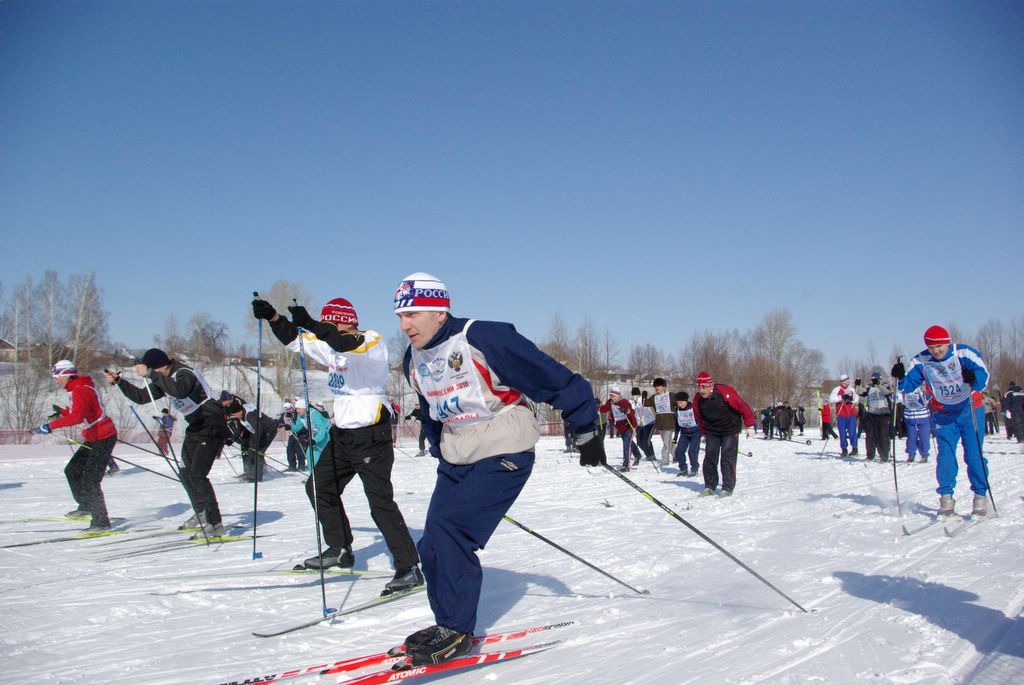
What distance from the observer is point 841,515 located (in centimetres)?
791

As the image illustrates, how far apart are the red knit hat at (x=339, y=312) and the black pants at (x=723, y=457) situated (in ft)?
21.2

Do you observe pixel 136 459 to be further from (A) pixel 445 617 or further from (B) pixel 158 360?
(A) pixel 445 617

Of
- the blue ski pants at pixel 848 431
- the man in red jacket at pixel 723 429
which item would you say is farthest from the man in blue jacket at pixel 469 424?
the blue ski pants at pixel 848 431

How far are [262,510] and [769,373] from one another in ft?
198

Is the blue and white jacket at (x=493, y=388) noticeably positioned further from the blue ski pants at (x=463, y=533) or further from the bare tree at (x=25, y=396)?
the bare tree at (x=25, y=396)

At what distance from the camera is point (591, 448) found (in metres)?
3.67

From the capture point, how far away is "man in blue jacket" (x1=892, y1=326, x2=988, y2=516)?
23.9 feet

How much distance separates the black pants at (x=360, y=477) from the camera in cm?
499

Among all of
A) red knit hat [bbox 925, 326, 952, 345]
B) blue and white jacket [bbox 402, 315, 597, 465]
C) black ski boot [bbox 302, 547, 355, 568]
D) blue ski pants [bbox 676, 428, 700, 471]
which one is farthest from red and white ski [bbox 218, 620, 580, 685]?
blue ski pants [bbox 676, 428, 700, 471]

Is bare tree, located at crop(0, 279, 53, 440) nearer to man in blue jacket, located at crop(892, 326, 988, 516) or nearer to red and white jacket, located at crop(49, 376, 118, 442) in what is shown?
red and white jacket, located at crop(49, 376, 118, 442)

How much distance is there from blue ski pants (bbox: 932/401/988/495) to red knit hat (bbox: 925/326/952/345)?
2.33ft

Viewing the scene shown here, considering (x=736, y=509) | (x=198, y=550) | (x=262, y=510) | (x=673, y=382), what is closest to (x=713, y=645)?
(x=198, y=550)

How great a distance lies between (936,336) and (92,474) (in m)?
9.57

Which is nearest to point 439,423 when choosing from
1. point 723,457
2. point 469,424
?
point 469,424
